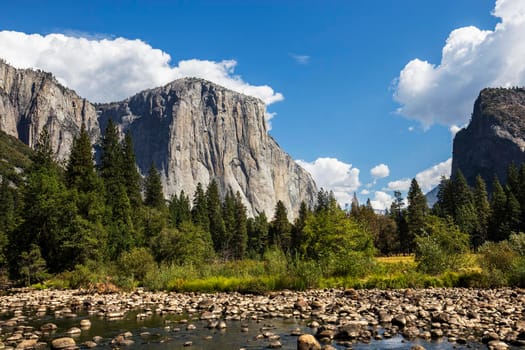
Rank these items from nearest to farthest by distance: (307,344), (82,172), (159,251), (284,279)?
(307,344) < (284,279) < (159,251) < (82,172)

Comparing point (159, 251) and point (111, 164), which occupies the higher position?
point (111, 164)

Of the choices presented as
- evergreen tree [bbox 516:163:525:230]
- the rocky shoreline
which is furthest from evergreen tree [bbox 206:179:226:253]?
the rocky shoreline

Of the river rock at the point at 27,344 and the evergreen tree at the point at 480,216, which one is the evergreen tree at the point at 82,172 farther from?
the evergreen tree at the point at 480,216

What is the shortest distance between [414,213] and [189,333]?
246 feet

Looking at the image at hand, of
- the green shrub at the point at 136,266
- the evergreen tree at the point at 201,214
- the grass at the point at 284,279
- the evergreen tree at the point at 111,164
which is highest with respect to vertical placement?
the evergreen tree at the point at 111,164

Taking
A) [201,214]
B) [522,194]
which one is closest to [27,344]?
[201,214]

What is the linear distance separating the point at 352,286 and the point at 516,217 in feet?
196

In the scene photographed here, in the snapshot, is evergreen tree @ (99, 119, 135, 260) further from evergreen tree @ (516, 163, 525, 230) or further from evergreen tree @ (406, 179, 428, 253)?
evergreen tree @ (516, 163, 525, 230)

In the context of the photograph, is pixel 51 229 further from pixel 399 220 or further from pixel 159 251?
pixel 399 220

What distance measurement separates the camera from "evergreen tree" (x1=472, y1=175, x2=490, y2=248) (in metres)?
76.9

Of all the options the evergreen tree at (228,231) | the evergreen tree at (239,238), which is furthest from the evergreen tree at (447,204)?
the evergreen tree at (228,231)

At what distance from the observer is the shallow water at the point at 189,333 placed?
11438mm

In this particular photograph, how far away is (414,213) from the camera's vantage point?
3191 inches

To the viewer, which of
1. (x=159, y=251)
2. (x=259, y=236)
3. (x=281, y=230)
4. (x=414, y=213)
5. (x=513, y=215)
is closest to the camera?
(x=159, y=251)
